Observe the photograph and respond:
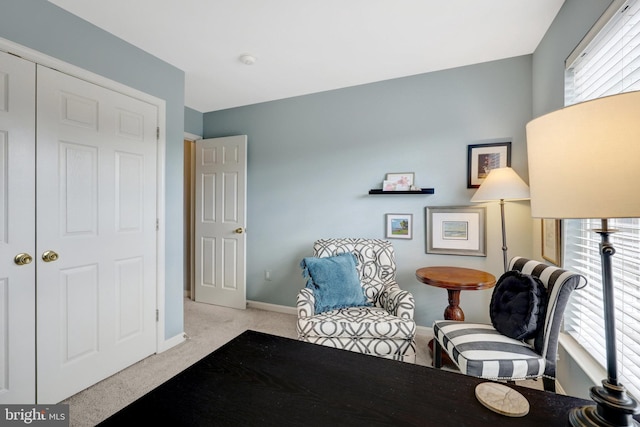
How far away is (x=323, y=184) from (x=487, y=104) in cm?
172

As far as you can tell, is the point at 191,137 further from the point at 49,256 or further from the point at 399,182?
the point at 399,182

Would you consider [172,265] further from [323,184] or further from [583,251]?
[583,251]

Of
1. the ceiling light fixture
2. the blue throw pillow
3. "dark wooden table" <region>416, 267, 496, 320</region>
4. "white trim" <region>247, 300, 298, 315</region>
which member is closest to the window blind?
"dark wooden table" <region>416, 267, 496, 320</region>

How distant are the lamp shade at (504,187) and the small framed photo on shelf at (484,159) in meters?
0.35

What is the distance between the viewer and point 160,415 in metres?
0.75

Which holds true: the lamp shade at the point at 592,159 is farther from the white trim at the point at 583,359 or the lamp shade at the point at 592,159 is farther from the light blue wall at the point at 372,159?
the light blue wall at the point at 372,159

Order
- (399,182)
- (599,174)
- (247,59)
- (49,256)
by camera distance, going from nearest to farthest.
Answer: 1. (599,174)
2. (49,256)
3. (247,59)
4. (399,182)

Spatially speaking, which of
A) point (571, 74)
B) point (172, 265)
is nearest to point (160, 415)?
point (172, 265)

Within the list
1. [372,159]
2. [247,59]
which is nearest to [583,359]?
[372,159]

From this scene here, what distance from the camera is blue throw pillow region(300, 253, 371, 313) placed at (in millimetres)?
2188

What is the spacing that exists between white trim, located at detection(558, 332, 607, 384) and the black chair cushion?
233mm

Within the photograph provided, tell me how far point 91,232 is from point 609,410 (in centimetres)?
262

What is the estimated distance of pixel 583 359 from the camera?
1.52 meters

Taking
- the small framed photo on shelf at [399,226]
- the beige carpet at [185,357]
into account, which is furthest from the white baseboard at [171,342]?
the small framed photo on shelf at [399,226]
